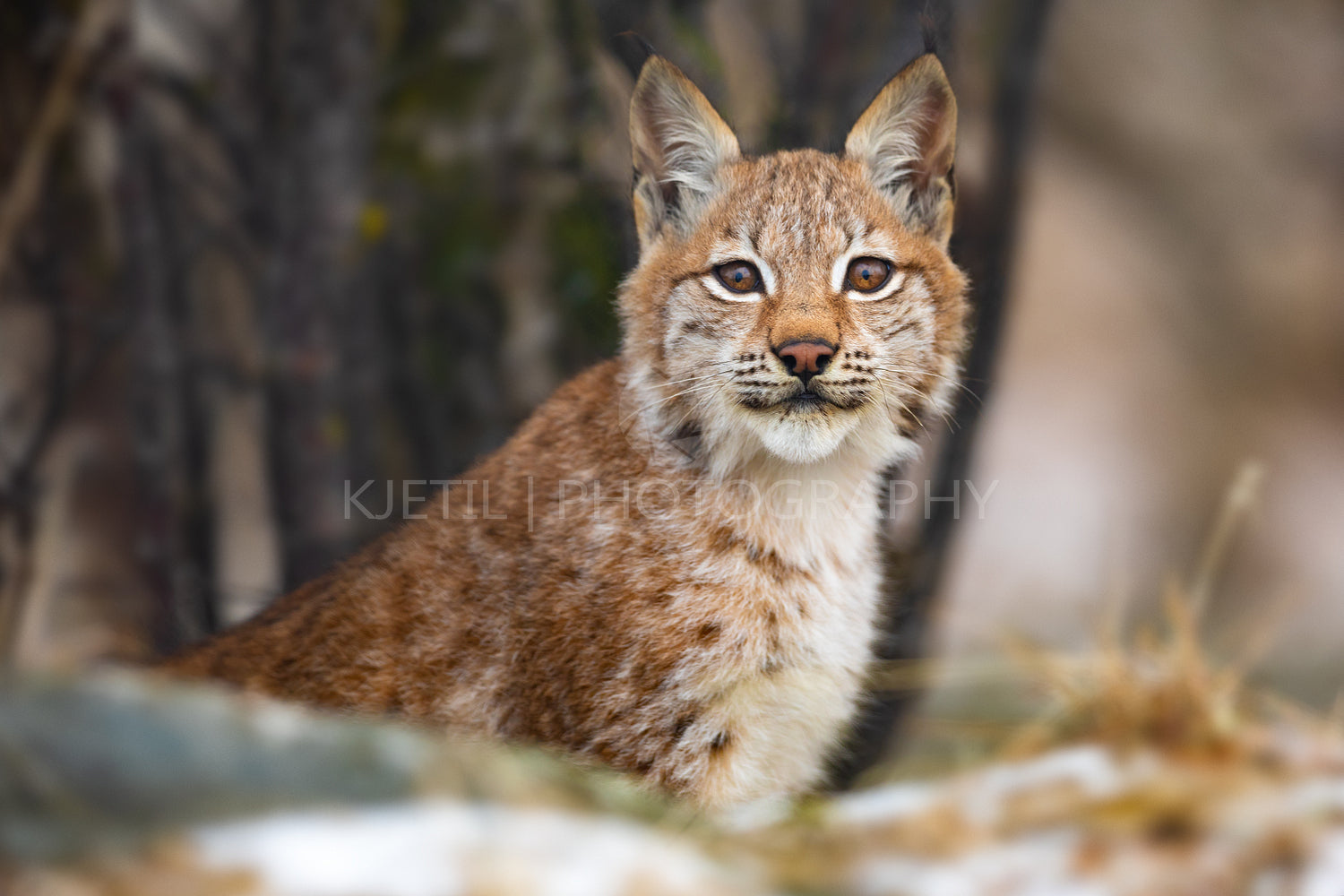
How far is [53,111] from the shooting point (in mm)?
6195

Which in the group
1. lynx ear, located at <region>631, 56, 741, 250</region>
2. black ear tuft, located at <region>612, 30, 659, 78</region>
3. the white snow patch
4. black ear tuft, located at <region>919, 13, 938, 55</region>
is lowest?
the white snow patch

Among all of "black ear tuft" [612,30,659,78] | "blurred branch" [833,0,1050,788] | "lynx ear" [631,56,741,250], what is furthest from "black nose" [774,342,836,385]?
"blurred branch" [833,0,1050,788]

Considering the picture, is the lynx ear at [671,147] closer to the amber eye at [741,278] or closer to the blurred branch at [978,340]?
the amber eye at [741,278]

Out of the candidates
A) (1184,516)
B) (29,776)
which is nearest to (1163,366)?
(1184,516)

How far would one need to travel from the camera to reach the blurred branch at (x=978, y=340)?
5.55m

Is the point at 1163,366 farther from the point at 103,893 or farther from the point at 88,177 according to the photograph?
the point at 103,893

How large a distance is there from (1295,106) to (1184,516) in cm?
334

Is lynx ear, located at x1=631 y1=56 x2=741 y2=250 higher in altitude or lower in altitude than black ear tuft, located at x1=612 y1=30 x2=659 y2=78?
lower

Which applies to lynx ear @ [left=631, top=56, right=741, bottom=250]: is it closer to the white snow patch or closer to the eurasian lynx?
the eurasian lynx

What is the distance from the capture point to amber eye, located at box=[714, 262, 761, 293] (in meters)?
3.86

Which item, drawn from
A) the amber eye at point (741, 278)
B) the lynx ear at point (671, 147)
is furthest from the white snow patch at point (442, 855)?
the lynx ear at point (671, 147)

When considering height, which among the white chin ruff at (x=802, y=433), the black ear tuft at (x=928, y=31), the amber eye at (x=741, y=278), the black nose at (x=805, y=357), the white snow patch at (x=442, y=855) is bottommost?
the white snow patch at (x=442, y=855)

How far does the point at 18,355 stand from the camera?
271 inches

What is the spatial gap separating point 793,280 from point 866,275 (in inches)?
10.7
